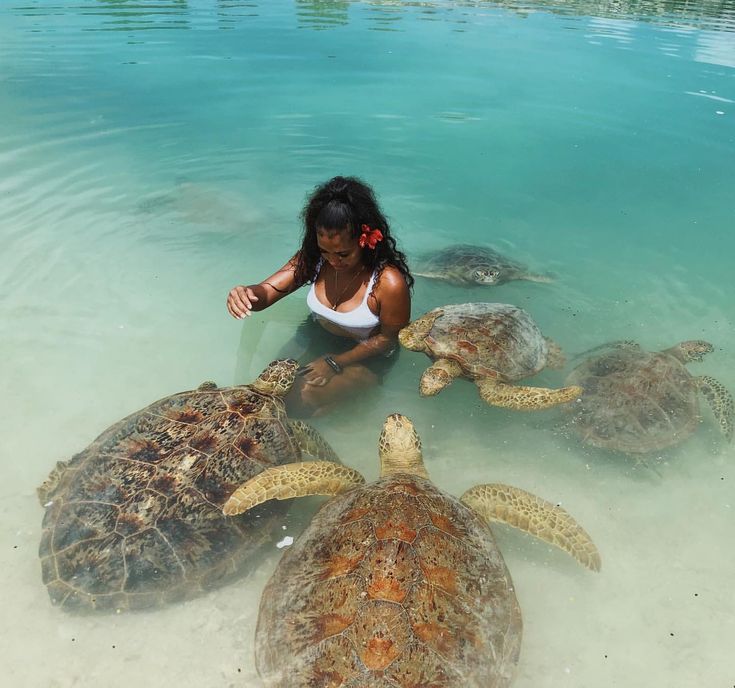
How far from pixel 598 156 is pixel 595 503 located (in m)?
7.90

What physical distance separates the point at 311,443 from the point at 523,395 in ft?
5.70

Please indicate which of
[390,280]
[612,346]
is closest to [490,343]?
[390,280]

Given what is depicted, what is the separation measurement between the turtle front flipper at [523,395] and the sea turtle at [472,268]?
1915mm

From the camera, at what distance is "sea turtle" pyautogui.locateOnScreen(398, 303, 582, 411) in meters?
4.29

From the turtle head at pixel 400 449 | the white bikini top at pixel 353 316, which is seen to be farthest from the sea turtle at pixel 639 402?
the white bikini top at pixel 353 316

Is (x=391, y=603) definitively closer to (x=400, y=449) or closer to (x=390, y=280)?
(x=400, y=449)

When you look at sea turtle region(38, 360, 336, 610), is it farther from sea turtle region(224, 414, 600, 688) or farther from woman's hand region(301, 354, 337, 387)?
woman's hand region(301, 354, 337, 387)

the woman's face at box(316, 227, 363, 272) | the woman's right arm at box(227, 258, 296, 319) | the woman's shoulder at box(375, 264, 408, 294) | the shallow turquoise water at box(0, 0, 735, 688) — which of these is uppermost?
the woman's face at box(316, 227, 363, 272)

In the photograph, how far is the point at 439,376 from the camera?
434cm

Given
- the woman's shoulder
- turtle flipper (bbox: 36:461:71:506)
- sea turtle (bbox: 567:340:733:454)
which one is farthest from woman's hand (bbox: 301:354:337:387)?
sea turtle (bbox: 567:340:733:454)

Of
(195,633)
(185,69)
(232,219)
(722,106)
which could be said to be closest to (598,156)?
(722,106)

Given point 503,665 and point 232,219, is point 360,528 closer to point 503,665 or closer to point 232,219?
point 503,665

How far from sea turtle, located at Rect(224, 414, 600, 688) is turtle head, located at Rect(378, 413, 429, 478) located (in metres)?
0.39

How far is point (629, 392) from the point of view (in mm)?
4090
